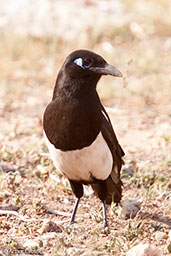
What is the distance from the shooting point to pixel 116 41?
10547 mm

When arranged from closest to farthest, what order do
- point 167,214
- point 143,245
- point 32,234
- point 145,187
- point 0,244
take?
point 143,245 → point 0,244 → point 32,234 → point 167,214 → point 145,187

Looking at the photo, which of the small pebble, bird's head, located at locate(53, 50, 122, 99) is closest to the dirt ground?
the small pebble

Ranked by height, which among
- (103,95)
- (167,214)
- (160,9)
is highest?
(160,9)

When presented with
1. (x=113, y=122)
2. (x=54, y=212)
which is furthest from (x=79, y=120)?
(x=113, y=122)

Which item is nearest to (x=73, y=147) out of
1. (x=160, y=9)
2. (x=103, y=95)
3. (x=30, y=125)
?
(x=30, y=125)

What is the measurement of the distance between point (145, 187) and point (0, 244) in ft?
5.91

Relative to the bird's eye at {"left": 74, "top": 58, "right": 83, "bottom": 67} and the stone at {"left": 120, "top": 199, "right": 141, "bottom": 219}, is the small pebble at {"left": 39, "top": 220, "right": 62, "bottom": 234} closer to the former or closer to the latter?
the stone at {"left": 120, "top": 199, "right": 141, "bottom": 219}

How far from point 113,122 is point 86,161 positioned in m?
2.84

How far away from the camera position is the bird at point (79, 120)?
4.40 m

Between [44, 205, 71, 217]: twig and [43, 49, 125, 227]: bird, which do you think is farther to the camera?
[44, 205, 71, 217]: twig

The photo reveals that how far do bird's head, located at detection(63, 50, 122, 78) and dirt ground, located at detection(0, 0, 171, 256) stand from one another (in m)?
1.09

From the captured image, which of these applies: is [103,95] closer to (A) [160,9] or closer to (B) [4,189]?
(B) [4,189]

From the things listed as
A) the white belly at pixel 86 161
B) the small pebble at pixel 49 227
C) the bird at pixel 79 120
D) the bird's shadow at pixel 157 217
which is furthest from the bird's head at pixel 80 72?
the bird's shadow at pixel 157 217

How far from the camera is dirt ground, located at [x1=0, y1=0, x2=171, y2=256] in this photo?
4.42m
